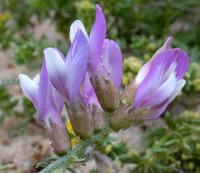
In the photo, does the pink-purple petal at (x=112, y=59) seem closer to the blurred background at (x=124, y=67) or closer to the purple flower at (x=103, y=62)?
the purple flower at (x=103, y=62)

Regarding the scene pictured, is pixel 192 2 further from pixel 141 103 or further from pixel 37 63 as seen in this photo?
pixel 141 103

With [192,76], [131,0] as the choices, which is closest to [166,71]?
[192,76]

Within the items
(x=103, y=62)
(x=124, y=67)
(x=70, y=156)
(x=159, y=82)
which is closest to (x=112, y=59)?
(x=103, y=62)

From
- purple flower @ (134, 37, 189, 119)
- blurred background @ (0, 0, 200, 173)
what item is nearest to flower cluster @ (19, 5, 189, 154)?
purple flower @ (134, 37, 189, 119)

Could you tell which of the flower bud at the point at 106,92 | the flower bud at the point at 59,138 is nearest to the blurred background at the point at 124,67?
the flower bud at the point at 59,138

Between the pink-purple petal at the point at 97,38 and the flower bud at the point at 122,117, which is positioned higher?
the pink-purple petal at the point at 97,38

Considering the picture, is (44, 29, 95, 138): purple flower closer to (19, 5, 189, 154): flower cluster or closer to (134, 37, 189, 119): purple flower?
(19, 5, 189, 154): flower cluster

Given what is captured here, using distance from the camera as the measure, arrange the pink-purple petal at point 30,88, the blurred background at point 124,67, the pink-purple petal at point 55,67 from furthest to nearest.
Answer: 1. the blurred background at point 124,67
2. the pink-purple petal at point 30,88
3. the pink-purple petal at point 55,67
